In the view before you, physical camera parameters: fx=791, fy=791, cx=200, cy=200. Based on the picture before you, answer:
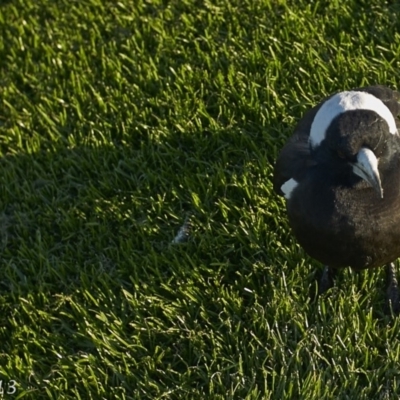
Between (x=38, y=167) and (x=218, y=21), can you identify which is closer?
(x=38, y=167)

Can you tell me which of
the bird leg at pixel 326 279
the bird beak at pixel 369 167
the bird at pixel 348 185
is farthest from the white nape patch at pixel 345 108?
the bird leg at pixel 326 279

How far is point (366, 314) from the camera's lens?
304 centimetres

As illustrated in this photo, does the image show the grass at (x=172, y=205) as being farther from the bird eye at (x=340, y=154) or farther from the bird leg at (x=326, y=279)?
the bird eye at (x=340, y=154)

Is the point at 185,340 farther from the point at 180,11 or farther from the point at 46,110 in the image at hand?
the point at 180,11

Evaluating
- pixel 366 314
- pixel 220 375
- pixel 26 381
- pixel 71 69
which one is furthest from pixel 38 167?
pixel 366 314

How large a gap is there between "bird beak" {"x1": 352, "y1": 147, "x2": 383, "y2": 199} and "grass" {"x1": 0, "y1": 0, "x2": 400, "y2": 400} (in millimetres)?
664

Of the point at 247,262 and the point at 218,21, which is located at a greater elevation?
the point at 218,21

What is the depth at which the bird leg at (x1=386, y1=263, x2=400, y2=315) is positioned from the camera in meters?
3.05

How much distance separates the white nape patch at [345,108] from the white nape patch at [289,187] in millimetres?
232

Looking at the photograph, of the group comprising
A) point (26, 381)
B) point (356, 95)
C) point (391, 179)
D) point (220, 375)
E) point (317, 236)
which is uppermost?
point (356, 95)

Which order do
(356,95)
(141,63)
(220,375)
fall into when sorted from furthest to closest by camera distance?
(141,63) < (220,375) < (356,95)

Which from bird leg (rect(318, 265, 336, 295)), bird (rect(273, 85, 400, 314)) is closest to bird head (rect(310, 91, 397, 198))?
bird (rect(273, 85, 400, 314))

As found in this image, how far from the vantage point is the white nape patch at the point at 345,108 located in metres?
2.63

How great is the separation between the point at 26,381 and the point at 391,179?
5.24ft
